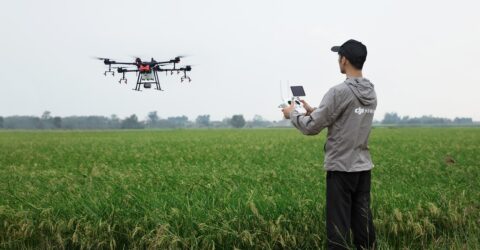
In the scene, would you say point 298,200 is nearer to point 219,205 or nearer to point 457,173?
point 219,205

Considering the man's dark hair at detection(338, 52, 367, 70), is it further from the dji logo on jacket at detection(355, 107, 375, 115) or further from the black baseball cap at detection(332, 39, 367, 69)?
the dji logo on jacket at detection(355, 107, 375, 115)

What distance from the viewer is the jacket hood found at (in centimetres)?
464

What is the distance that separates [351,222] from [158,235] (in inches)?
89.7

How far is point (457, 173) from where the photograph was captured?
11672 millimetres

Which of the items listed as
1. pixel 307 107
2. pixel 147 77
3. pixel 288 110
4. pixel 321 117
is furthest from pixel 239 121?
pixel 147 77

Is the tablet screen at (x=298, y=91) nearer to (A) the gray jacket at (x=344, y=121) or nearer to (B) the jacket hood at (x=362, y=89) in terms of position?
(A) the gray jacket at (x=344, y=121)

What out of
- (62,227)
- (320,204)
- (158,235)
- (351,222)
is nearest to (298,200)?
(320,204)

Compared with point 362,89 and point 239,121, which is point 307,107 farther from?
point 239,121

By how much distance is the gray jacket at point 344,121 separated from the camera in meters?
4.58

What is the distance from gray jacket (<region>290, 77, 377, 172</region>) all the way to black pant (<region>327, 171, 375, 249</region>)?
6.2 inches

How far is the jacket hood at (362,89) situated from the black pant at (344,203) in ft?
2.53

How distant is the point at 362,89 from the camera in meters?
4.70

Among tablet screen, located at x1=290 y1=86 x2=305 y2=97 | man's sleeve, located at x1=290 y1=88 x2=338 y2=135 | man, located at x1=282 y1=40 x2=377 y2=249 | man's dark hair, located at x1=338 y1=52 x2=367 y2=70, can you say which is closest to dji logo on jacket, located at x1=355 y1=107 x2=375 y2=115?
man, located at x1=282 y1=40 x2=377 y2=249

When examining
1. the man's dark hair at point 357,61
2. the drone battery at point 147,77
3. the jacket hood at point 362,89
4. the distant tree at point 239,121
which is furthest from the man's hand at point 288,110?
the distant tree at point 239,121
